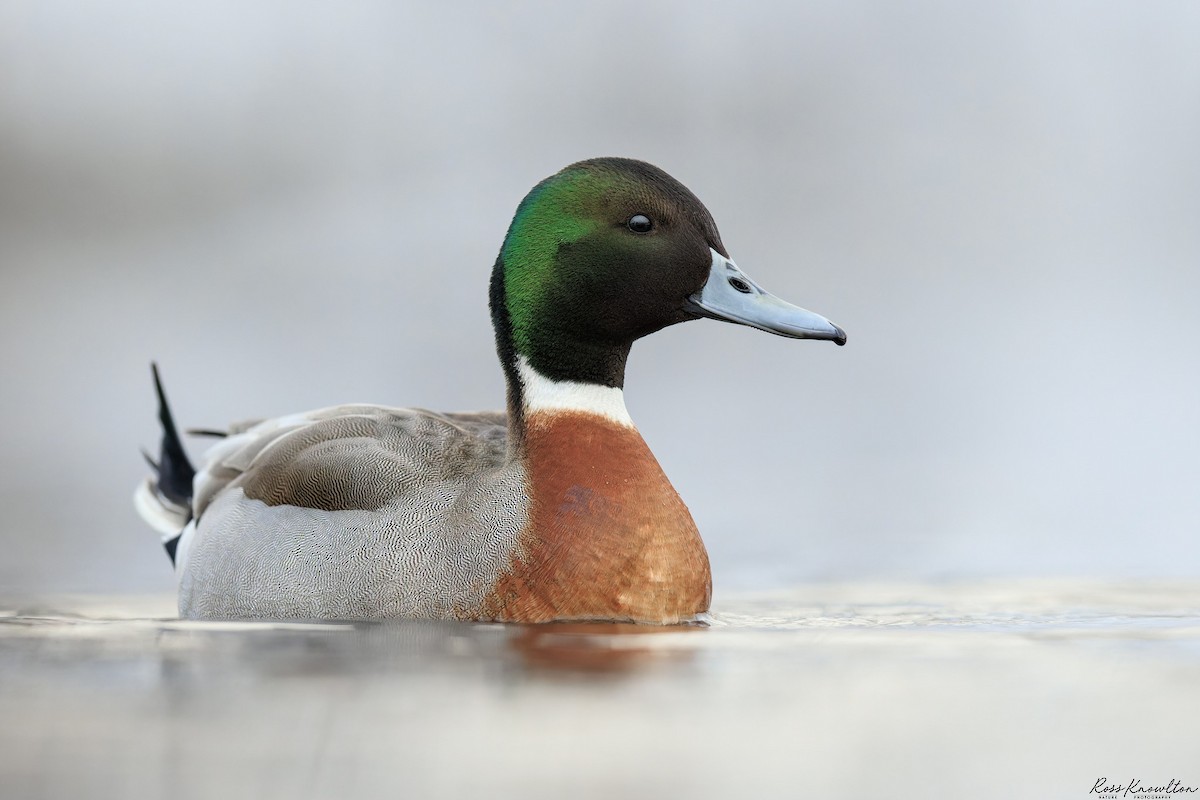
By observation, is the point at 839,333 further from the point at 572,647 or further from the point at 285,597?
the point at 285,597

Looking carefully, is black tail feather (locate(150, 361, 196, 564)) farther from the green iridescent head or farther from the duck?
the green iridescent head

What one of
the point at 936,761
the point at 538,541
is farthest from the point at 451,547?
the point at 936,761

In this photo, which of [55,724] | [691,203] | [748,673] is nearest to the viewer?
[55,724]

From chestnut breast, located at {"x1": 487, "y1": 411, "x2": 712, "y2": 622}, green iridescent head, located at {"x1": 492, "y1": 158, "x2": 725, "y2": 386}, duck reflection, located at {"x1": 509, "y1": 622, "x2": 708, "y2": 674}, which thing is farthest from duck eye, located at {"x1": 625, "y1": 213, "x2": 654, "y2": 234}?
duck reflection, located at {"x1": 509, "y1": 622, "x2": 708, "y2": 674}

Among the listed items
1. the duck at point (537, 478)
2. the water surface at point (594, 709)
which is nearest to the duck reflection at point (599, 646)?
the water surface at point (594, 709)

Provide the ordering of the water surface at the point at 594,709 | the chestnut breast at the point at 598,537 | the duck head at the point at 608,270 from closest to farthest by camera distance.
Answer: the water surface at the point at 594,709 → the chestnut breast at the point at 598,537 → the duck head at the point at 608,270

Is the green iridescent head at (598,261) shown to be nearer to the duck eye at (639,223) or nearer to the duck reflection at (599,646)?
the duck eye at (639,223)

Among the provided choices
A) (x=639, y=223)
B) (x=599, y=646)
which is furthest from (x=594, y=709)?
(x=639, y=223)

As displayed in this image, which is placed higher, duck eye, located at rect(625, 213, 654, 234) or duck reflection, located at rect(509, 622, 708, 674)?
duck eye, located at rect(625, 213, 654, 234)

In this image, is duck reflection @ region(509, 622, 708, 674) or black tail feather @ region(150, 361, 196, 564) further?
black tail feather @ region(150, 361, 196, 564)
